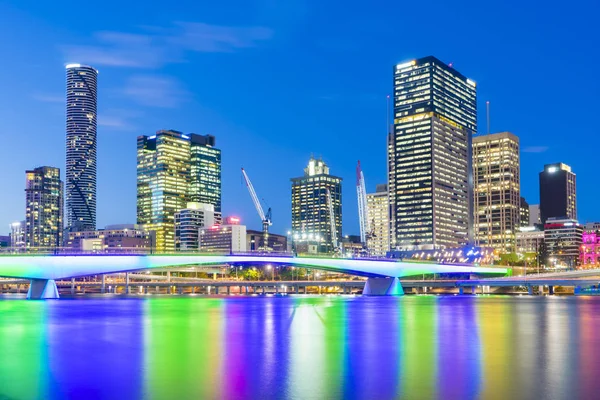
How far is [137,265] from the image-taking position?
12069 cm

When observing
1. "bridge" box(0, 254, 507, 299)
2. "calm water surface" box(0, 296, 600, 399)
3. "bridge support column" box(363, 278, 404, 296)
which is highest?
"bridge" box(0, 254, 507, 299)

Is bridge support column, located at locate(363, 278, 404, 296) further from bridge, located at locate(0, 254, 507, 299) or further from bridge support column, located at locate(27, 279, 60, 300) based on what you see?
bridge support column, located at locate(27, 279, 60, 300)

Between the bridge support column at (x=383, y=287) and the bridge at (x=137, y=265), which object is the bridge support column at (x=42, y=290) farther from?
the bridge support column at (x=383, y=287)

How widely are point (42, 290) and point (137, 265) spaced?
697 inches

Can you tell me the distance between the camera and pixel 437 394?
70.9 feet

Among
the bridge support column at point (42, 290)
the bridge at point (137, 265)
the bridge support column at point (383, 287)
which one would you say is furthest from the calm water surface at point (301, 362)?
the bridge support column at point (383, 287)

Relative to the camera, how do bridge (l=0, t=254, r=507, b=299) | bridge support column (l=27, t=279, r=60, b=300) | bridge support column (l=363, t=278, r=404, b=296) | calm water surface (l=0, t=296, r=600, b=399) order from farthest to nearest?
bridge support column (l=363, t=278, r=404, b=296)
bridge support column (l=27, t=279, r=60, b=300)
bridge (l=0, t=254, r=507, b=299)
calm water surface (l=0, t=296, r=600, b=399)

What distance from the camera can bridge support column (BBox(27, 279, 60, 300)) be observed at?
122 m

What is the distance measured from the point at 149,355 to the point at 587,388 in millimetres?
18822

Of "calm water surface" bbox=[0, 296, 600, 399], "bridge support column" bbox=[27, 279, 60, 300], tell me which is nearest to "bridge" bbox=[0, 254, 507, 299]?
"bridge support column" bbox=[27, 279, 60, 300]

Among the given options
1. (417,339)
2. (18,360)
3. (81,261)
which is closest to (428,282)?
(81,261)

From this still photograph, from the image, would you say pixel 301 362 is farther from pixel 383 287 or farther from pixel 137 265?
pixel 383 287

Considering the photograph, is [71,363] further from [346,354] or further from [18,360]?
[346,354]

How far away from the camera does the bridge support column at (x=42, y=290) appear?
401ft
